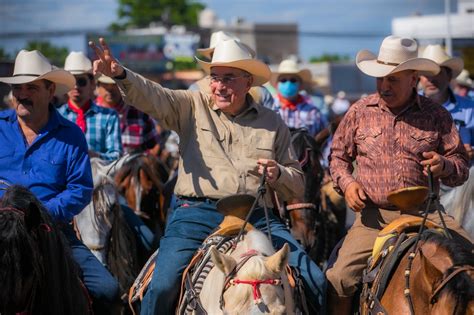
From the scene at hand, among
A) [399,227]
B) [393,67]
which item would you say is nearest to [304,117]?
[393,67]

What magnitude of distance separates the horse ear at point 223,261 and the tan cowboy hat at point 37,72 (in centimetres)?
233

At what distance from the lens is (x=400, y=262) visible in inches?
258

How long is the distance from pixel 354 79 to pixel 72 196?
192 feet

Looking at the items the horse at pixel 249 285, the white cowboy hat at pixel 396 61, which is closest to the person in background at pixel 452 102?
the white cowboy hat at pixel 396 61

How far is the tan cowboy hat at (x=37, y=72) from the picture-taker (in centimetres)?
753

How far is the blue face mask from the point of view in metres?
14.4

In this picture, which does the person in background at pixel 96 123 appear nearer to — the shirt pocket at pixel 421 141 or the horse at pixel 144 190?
the horse at pixel 144 190

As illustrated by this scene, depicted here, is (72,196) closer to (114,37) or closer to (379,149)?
(379,149)

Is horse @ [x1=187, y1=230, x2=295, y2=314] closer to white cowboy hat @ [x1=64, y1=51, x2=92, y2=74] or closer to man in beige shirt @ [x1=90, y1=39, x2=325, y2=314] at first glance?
man in beige shirt @ [x1=90, y1=39, x2=325, y2=314]

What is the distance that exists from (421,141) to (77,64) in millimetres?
6318

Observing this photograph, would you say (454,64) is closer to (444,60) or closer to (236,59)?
(444,60)

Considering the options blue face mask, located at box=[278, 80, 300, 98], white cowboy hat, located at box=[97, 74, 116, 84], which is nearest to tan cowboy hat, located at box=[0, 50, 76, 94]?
white cowboy hat, located at box=[97, 74, 116, 84]

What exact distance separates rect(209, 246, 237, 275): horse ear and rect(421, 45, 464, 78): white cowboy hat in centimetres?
648

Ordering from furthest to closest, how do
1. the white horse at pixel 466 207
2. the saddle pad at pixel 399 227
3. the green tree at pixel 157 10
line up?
the green tree at pixel 157 10
the white horse at pixel 466 207
the saddle pad at pixel 399 227
